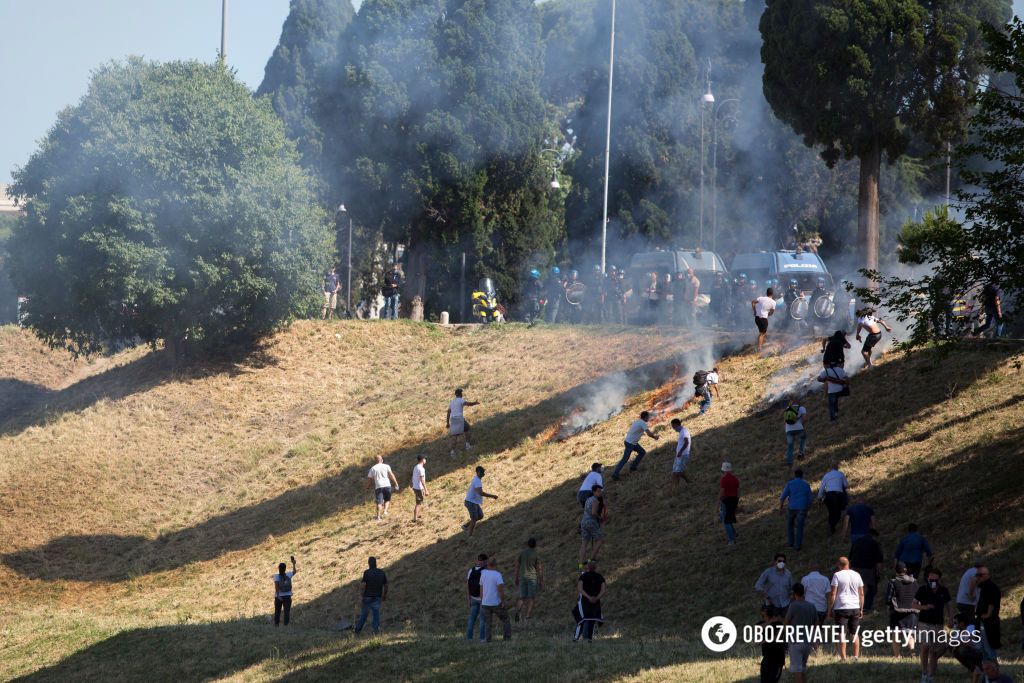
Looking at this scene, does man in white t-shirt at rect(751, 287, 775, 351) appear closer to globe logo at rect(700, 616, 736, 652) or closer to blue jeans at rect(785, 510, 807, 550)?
blue jeans at rect(785, 510, 807, 550)

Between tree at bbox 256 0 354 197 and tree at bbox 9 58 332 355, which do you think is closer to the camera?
tree at bbox 9 58 332 355

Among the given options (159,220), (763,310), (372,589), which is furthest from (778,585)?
(159,220)

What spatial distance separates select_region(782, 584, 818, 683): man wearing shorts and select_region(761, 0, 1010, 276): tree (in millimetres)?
20236

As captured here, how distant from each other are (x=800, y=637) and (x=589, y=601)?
4772 mm

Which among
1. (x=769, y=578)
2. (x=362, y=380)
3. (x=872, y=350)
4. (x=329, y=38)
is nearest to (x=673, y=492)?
(x=872, y=350)

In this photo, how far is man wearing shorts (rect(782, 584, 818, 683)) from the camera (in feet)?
46.4

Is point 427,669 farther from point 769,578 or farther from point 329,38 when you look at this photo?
point 329,38

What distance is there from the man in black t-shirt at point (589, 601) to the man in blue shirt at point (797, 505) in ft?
14.6

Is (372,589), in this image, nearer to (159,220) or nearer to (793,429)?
(793,429)

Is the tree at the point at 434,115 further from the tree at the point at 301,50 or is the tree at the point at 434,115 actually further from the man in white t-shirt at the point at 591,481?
the man in white t-shirt at the point at 591,481

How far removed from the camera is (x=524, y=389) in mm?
39719

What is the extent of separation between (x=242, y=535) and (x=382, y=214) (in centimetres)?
2074

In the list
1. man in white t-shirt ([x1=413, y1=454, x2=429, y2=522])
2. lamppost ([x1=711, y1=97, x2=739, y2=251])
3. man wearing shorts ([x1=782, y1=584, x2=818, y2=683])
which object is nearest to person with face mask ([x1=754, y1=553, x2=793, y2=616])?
man wearing shorts ([x1=782, y1=584, x2=818, y2=683])

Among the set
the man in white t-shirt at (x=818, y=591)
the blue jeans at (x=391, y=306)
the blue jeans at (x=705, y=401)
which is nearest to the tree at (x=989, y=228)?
the man in white t-shirt at (x=818, y=591)
